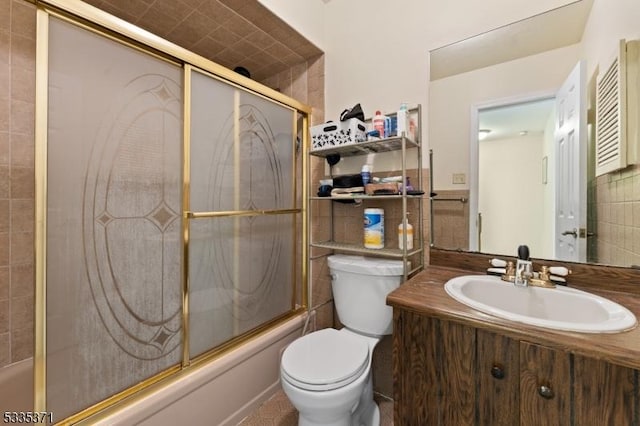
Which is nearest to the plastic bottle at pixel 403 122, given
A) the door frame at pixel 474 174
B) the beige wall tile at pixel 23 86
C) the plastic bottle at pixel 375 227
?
the door frame at pixel 474 174

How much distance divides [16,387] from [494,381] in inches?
84.8

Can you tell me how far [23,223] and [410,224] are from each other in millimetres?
2069

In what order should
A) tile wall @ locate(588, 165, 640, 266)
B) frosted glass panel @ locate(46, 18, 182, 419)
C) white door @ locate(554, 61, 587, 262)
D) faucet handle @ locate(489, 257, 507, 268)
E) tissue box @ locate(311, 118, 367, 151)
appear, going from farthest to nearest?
tissue box @ locate(311, 118, 367, 151) < faucet handle @ locate(489, 257, 507, 268) < white door @ locate(554, 61, 587, 262) < tile wall @ locate(588, 165, 640, 266) < frosted glass panel @ locate(46, 18, 182, 419)

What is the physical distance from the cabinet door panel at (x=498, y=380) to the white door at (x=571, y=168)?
625 millimetres

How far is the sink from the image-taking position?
79cm

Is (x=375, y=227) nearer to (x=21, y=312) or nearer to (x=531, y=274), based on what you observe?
(x=531, y=274)

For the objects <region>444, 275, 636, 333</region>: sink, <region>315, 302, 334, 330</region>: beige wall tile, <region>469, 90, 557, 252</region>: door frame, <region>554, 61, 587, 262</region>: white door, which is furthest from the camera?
<region>315, 302, 334, 330</region>: beige wall tile

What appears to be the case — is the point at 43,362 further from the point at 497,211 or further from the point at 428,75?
the point at 428,75

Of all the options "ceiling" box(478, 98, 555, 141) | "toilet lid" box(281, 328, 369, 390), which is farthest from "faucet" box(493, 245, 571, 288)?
"toilet lid" box(281, 328, 369, 390)

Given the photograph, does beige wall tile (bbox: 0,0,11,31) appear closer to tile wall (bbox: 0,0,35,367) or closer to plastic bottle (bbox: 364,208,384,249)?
tile wall (bbox: 0,0,35,367)

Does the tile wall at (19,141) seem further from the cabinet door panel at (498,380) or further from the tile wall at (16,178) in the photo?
the cabinet door panel at (498,380)

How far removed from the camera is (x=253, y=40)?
1662 millimetres

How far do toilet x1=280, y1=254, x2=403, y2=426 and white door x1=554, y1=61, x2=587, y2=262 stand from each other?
0.71 m

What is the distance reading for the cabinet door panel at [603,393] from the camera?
0.68m
